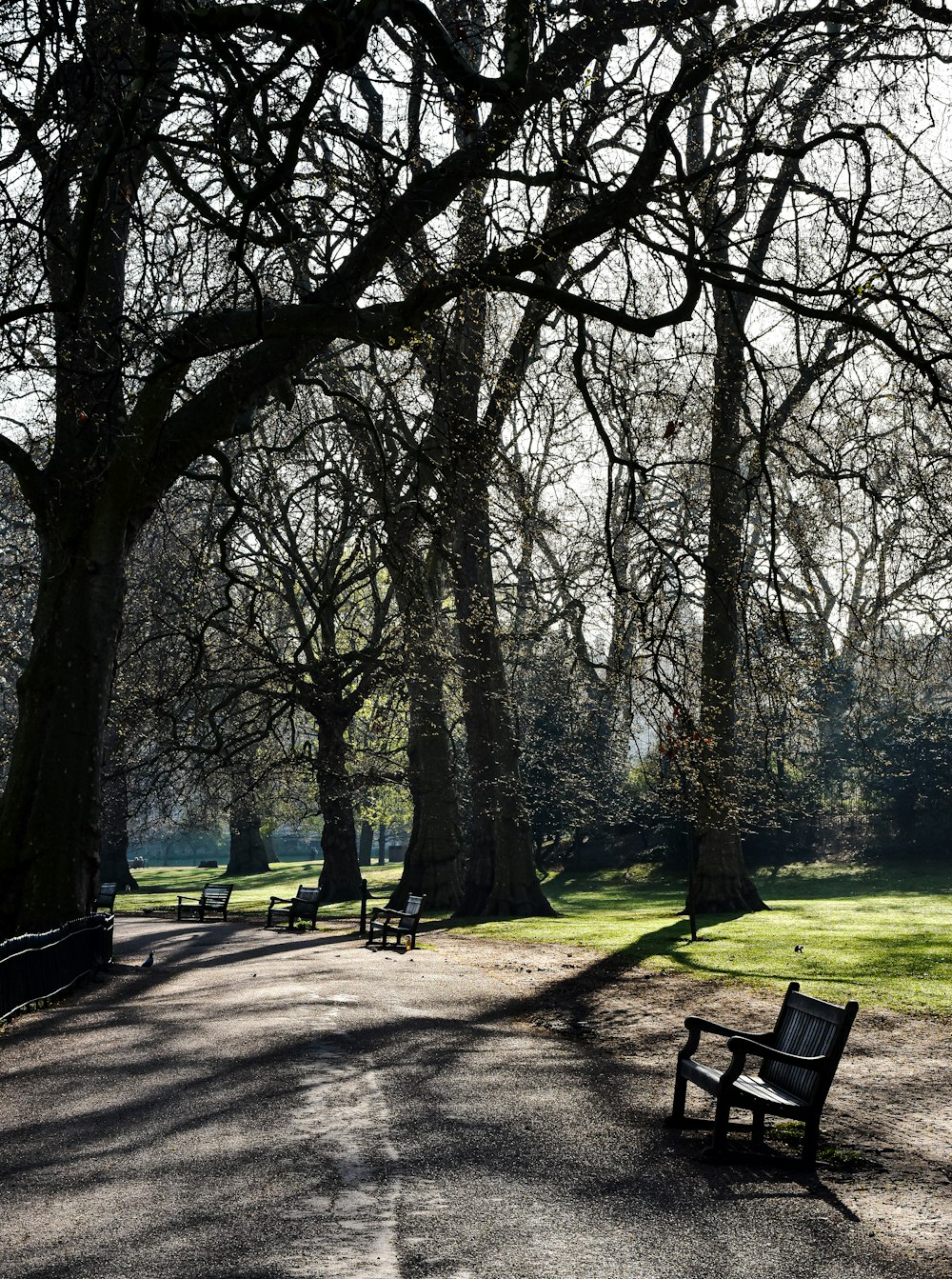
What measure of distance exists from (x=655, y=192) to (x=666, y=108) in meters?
0.72

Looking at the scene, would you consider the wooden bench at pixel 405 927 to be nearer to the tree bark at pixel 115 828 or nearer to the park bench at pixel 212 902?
the tree bark at pixel 115 828

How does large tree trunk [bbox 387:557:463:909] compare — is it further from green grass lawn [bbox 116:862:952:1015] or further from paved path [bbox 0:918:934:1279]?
paved path [bbox 0:918:934:1279]

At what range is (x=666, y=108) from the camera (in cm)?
962

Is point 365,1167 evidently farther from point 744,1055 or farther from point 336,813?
point 336,813

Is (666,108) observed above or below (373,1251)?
above

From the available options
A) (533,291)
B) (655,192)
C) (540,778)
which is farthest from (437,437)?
(540,778)

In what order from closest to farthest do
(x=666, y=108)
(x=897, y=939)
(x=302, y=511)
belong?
1. (x=666, y=108)
2. (x=897, y=939)
3. (x=302, y=511)

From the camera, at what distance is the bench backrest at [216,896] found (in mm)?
31984

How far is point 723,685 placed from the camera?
18.1m

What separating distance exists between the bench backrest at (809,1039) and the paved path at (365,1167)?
58 centimetres

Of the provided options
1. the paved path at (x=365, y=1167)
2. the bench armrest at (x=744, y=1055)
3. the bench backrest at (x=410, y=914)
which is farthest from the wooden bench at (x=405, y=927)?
the bench armrest at (x=744, y=1055)

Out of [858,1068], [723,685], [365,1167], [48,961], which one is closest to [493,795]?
[723,685]

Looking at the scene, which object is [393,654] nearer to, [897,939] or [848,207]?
[897,939]

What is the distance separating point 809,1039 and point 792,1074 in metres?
0.33
